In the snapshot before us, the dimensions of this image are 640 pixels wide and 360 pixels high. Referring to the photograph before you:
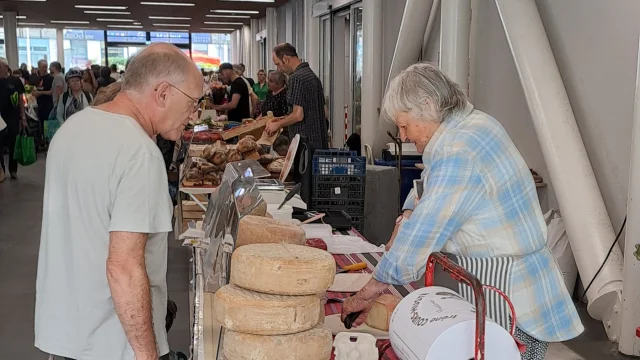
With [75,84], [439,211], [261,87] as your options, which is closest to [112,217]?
[439,211]

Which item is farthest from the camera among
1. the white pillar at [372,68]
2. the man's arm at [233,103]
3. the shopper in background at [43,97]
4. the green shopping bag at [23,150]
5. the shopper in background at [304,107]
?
the shopper in background at [43,97]

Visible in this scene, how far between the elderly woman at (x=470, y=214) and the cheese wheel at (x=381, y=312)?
0.07 metres

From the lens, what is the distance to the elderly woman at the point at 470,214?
1.74 metres

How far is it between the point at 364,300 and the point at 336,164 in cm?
181

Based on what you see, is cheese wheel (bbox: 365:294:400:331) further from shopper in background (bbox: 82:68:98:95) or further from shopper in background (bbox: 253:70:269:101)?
shopper in background (bbox: 253:70:269:101)

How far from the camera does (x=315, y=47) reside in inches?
479

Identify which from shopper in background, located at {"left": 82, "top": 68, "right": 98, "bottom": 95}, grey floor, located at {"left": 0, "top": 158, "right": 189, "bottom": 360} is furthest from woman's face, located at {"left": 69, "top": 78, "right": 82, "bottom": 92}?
grey floor, located at {"left": 0, "top": 158, "right": 189, "bottom": 360}

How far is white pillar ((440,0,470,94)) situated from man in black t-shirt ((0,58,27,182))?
5891 mm

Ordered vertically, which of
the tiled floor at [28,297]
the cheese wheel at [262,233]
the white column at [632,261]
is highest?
the cheese wheel at [262,233]

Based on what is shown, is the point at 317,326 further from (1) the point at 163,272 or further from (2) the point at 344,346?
(1) the point at 163,272

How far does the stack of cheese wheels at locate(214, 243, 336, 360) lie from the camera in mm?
1614

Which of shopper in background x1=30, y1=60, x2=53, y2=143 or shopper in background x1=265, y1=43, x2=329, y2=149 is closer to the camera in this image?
shopper in background x1=265, y1=43, x2=329, y2=149

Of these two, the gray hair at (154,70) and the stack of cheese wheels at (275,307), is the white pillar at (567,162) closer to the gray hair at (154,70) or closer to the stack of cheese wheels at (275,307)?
the stack of cheese wheels at (275,307)

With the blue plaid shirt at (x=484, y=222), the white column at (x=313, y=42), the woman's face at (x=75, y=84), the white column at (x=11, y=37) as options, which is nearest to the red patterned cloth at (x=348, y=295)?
the blue plaid shirt at (x=484, y=222)
